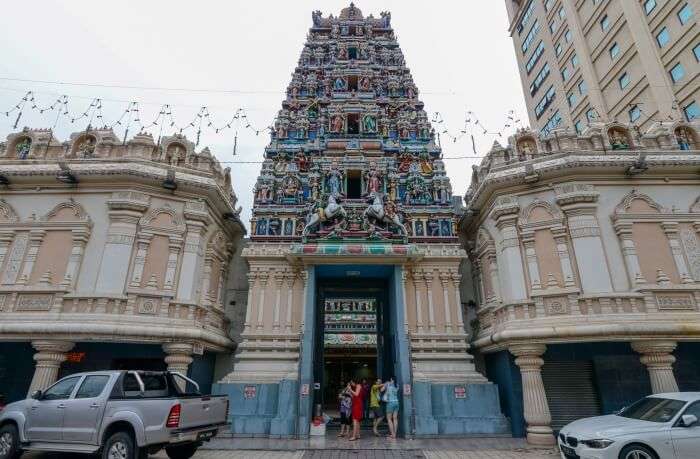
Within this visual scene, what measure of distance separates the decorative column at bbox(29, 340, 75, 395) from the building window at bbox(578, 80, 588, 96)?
35.8 meters

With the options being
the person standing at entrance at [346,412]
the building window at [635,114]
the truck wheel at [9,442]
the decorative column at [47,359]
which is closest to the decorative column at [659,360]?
the person standing at entrance at [346,412]

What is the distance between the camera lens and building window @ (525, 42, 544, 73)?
116 ft

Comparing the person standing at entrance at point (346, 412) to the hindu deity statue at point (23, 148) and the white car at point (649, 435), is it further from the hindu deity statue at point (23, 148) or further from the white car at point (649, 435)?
the hindu deity statue at point (23, 148)

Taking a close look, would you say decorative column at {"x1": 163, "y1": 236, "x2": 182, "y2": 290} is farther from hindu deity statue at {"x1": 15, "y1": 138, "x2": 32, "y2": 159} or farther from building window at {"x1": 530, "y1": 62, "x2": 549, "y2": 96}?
building window at {"x1": 530, "y1": 62, "x2": 549, "y2": 96}

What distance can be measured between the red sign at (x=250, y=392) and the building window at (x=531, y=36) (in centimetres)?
3974

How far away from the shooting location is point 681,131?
48.4 ft

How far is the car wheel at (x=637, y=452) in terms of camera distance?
713 cm

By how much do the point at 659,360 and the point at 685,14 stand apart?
2281 centimetres

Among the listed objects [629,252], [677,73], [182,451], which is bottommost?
[182,451]

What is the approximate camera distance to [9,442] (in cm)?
841

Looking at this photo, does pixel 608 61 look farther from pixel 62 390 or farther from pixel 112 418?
pixel 62 390

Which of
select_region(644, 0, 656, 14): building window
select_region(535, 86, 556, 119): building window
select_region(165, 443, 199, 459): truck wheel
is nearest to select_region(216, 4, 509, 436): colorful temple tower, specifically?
select_region(165, 443, 199, 459): truck wheel

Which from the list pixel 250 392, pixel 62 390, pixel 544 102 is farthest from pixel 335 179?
pixel 544 102

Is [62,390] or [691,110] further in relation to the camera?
[691,110]
